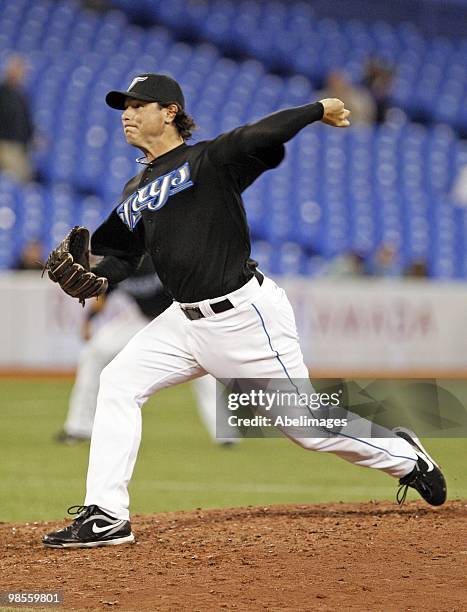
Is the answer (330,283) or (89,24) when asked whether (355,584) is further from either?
(89,24)

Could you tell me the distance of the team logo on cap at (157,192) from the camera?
5.06 meters

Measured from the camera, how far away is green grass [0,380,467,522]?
280 inches

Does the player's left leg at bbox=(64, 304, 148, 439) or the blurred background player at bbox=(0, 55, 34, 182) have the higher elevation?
the blurred background player at bbox=(0, 55, 34, 182)

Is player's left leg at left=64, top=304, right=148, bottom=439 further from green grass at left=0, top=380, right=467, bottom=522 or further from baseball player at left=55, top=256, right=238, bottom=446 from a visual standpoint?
green grass at left=0, top=380, right=467, bottom=522

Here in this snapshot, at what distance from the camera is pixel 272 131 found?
184 inches

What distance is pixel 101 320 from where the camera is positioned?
46.2ft

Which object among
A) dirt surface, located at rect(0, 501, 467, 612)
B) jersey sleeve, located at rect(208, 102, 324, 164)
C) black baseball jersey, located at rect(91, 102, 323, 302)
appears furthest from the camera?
black baseball jersey, located at rect(91, 102, 323, 302)

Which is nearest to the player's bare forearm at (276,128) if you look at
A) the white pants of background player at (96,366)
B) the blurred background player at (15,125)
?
the white pants of background player at (96,366)

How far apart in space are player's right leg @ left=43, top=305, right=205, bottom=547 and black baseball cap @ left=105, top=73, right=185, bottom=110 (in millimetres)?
955

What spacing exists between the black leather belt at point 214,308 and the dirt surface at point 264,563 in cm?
102

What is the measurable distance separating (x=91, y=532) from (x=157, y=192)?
60.1 inches

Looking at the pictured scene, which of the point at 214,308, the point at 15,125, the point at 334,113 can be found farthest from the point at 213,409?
the point at 15,125

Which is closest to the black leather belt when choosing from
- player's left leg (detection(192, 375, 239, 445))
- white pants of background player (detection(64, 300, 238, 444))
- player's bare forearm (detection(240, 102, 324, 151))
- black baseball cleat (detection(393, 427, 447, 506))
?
A: player's bare forearm (detection(240, 102, 324, 151))

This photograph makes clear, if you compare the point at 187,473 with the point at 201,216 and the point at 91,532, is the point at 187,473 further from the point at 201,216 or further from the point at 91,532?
the point at 201,216
